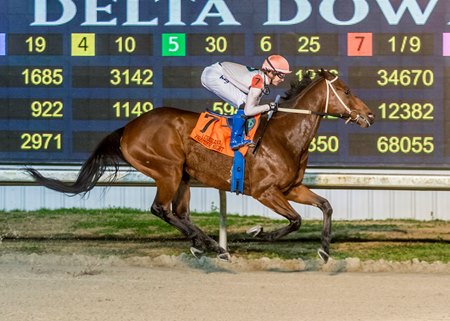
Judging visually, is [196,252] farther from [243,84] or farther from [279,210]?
[243,84]

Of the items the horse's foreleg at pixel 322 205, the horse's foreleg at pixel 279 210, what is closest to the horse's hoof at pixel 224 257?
the horse's foreleg at pixel 279 210

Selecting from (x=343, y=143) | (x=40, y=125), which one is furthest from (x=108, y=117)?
(x=343, y=143)

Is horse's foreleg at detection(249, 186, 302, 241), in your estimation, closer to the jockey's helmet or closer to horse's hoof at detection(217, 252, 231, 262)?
horse's hoof at detection(217, 252, 231, 262)

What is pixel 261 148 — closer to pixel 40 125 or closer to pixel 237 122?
pixel 237 122

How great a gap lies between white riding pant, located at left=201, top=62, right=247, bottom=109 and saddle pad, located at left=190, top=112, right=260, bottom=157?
298 millimetres

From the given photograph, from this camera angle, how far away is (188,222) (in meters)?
7.75

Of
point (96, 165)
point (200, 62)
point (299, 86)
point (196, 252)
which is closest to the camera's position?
point (196, 252)

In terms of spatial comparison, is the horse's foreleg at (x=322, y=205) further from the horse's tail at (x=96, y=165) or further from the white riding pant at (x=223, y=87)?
the horse's tail at (x=96, y=165)

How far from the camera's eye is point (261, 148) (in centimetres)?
748

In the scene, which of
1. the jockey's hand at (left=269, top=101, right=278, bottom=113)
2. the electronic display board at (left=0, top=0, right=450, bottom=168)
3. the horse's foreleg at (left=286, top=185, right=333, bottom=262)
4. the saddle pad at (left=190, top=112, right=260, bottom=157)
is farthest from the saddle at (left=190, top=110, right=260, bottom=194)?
the electronic display board at (left=0, top=0, right=450, bottom=168)

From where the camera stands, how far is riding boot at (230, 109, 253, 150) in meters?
7.45

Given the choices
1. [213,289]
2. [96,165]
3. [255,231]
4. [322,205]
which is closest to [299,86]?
[322,205]

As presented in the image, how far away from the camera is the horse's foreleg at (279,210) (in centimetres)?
734

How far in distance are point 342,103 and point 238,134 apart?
74 cm
